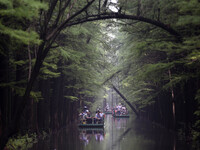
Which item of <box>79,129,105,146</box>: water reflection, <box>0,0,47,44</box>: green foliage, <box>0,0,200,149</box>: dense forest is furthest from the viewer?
<box>79,129,105,146</box>: water reflection

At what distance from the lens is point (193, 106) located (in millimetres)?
18516

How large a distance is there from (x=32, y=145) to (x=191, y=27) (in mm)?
10746

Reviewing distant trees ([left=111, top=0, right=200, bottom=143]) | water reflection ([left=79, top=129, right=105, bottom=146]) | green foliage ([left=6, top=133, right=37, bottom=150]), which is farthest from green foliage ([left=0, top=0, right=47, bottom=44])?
Result: water reflection ([left=79, top=129, right=105, bottom=146])

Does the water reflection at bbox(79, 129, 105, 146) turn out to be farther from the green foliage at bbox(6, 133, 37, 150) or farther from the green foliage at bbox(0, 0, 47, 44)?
the green foliage at bbox(0, 0, 47, 44)

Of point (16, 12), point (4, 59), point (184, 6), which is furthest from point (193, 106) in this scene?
point (16, 12)

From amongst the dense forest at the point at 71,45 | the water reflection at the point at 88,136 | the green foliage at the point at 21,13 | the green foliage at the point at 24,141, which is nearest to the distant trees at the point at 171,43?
the dense forest at the point at 71,45

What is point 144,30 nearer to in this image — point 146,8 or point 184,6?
point 146,8

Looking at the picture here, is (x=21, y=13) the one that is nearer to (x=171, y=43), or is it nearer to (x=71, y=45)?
(x=171, y=43)

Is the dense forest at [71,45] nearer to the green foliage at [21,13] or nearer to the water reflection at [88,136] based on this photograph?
the green foliage at [21,13]

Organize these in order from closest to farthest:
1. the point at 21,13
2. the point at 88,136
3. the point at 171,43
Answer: the point at 21,13
the point at 171,43
the point at 88,136

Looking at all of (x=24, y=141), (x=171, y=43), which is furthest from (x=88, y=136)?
(x=171, y=43)

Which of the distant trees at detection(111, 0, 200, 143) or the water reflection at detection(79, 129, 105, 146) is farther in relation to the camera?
the water reflection at detection(79, 129, 105, 146)

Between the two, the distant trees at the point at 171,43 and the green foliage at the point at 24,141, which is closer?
the distant trees at the point at 171,43

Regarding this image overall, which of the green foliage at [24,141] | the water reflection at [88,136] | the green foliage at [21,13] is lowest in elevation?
the water reflection at [88,136]
